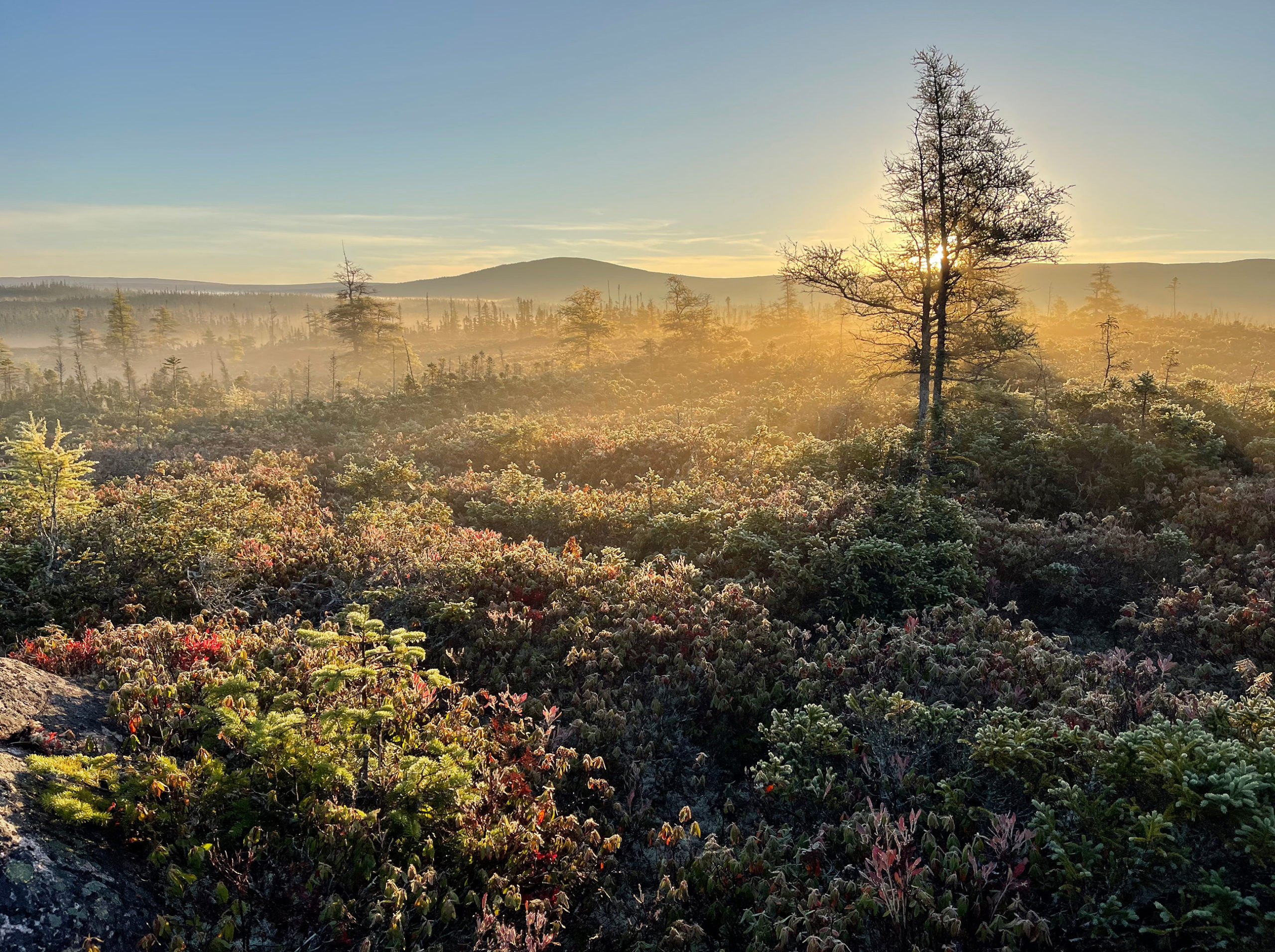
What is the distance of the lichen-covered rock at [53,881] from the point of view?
10.3ft

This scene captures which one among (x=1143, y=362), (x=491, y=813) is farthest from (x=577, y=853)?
(x=1143, y=362)

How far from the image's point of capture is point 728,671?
6.64 m

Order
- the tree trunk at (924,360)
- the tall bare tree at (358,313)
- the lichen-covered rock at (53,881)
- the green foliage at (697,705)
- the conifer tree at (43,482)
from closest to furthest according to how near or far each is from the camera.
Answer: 1. the lichen-covered rock at (53,881)
2. the green foliage at (697,705)
3. the conifer tree at (43,482)
4. the tree trunk at (924,360)
5. the tall bare tree at (358,313)

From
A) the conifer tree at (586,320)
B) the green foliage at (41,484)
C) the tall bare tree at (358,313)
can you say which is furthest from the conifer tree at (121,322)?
the green foliage at (41,484)

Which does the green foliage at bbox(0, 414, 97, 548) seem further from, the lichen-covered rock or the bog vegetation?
the lichen-covered rock

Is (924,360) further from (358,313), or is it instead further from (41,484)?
(358,313)

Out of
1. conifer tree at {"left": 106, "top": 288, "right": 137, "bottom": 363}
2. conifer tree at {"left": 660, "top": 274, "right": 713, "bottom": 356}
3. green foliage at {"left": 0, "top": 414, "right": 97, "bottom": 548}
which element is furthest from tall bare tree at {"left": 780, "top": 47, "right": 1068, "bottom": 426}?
conifer tree at {"left": 106, "top": 288, "right": 137, "bottom": 363}

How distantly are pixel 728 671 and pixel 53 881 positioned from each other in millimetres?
5304

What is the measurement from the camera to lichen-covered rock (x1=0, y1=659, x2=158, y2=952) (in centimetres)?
312

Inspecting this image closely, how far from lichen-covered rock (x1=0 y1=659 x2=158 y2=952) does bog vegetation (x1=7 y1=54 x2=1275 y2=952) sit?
0.14m

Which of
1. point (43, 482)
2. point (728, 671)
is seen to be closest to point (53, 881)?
point (728, 671)

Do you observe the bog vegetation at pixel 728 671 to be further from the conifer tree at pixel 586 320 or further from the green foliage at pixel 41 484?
the conifer tree at pixel 586 320

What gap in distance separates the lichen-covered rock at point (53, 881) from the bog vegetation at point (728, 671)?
5.5 inches

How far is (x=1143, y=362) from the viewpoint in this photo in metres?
42.3
